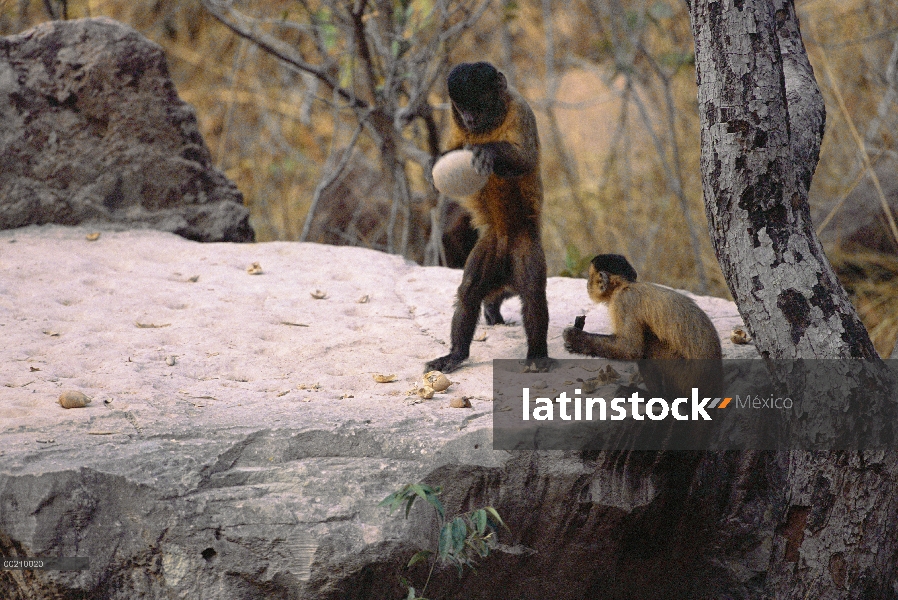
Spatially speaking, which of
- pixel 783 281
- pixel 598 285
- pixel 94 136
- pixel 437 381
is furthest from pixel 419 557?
pixel 94 136

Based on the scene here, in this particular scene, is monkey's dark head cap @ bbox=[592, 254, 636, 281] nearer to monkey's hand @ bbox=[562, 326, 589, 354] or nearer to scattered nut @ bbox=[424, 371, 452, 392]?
monkey's hand @ bbox=[562, 326, 589, 354]

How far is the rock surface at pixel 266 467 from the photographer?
278 centimetres

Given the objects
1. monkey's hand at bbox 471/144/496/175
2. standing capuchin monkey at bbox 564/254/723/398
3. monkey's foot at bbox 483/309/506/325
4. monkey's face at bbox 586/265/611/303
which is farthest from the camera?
monkey's foot at bbox 483/309/506/325

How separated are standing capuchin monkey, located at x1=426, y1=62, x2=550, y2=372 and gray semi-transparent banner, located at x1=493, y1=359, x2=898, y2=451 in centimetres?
35

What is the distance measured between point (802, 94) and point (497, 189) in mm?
1404

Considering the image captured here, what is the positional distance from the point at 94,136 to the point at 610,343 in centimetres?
385

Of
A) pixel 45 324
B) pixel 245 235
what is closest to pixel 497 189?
pixel 45 324

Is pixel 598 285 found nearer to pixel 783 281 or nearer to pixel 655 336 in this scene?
pixel 655 336

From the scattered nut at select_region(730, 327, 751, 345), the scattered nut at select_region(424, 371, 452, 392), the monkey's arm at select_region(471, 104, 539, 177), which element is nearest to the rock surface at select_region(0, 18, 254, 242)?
the monkey's arm at select_region(471, 104, 539, 177)

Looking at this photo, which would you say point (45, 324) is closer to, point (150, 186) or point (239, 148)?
point (150, 186)

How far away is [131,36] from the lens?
235 inches

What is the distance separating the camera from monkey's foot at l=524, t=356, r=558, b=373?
405 centimetres

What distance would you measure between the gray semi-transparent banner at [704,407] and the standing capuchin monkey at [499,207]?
1.16 ft

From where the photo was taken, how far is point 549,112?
8.12 meters
